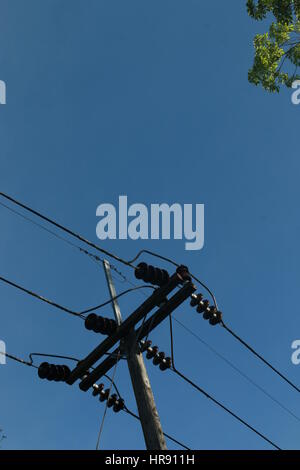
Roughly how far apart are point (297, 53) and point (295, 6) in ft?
5.97

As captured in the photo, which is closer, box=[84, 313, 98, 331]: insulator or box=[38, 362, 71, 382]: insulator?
box=[84, 313, 98, 331]: insulator

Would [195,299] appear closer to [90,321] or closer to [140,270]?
[140,270]

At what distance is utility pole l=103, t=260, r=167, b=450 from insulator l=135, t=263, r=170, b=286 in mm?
1066

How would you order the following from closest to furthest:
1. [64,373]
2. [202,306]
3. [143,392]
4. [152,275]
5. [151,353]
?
[143,392]
[152,275]
[151,353]
[202,306]
[64,373]

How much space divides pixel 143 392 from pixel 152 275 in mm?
2348

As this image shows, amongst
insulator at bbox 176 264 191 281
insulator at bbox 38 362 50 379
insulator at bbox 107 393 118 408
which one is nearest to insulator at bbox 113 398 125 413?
insulator at bbox 107 393 118 408

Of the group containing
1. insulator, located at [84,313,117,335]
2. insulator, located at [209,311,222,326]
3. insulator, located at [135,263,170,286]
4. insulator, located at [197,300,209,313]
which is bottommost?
insulator, located at [84,313,117,335]

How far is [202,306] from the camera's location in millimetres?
11555

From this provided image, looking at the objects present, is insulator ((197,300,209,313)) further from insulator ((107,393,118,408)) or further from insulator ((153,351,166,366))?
insulator ((107,393,118,408))

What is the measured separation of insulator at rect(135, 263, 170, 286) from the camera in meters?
11.1

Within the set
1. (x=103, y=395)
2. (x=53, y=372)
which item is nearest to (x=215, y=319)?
(x=103, y=395)
